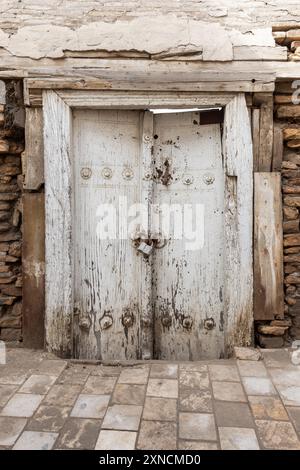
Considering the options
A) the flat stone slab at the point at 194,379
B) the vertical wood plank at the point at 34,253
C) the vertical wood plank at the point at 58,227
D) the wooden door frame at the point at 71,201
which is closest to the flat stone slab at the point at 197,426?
the flat stone slab at the point at 194,379

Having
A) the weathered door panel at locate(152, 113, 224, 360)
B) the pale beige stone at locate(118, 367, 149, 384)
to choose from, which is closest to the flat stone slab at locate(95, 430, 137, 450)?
the pale beige stone at locate(118, 367, 149, 384)

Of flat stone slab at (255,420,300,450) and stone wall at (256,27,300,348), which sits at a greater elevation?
stone wall at (256,27,300,348)

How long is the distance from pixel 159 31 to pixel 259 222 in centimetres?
171

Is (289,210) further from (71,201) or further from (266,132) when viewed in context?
(71,201)

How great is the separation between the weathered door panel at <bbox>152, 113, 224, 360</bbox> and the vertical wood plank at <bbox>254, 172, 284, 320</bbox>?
30 centimetres

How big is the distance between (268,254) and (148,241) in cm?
97

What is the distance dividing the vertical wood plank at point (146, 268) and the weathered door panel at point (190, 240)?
3.1 inches

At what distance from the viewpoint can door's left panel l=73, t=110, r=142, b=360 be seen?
3.10 meters

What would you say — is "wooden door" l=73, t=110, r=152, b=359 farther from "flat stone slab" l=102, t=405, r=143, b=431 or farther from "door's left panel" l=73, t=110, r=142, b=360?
"flat stone slab" l=102, t=405, r=143, b=431

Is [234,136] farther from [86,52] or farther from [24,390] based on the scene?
[24,390]

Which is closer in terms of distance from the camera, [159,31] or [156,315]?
[159,31]

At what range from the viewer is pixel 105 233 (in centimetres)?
313
